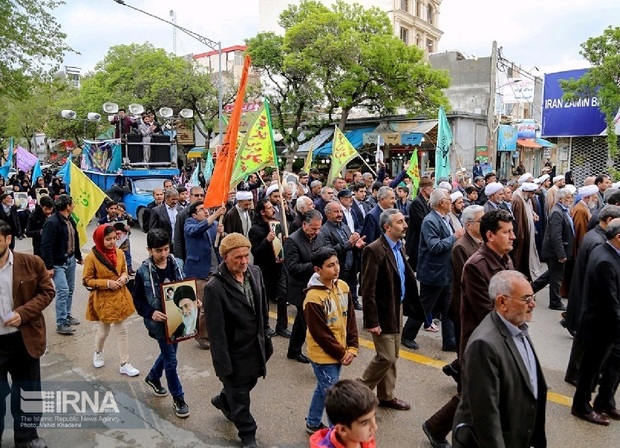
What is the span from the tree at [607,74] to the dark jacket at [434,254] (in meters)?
13.8

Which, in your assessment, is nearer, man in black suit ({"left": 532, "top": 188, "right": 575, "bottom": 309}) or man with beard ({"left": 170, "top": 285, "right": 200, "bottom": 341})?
man with beard ({"left": 170, "top": 285, "right": 200, "bottom": 341})

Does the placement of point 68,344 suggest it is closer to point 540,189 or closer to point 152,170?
point 540,189

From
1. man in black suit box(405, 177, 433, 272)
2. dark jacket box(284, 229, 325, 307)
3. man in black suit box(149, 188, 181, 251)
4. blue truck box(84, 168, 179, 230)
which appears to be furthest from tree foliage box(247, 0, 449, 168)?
dark jacket box(284, 229, 325, 307)

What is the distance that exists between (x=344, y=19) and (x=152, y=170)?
13.8 m

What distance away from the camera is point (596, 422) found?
13.9 feet

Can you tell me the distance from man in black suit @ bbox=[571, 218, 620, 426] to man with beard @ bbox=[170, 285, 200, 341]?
335cm

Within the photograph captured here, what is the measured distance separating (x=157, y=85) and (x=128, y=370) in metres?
29.5

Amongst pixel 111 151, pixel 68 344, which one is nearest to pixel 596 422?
pixel 68 344

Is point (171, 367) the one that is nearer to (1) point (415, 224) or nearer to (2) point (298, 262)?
(2) point (298, 262)

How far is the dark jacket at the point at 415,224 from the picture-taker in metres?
7.46

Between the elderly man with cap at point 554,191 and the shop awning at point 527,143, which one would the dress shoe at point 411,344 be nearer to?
the elderly man with cap at point 554,191

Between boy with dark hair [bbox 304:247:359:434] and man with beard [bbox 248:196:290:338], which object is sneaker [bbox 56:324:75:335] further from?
boy with dark hair [bbox 304:247:359:434]

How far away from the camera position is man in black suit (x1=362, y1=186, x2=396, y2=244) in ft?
23.5

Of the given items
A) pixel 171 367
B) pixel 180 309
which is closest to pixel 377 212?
pixel 180 309
